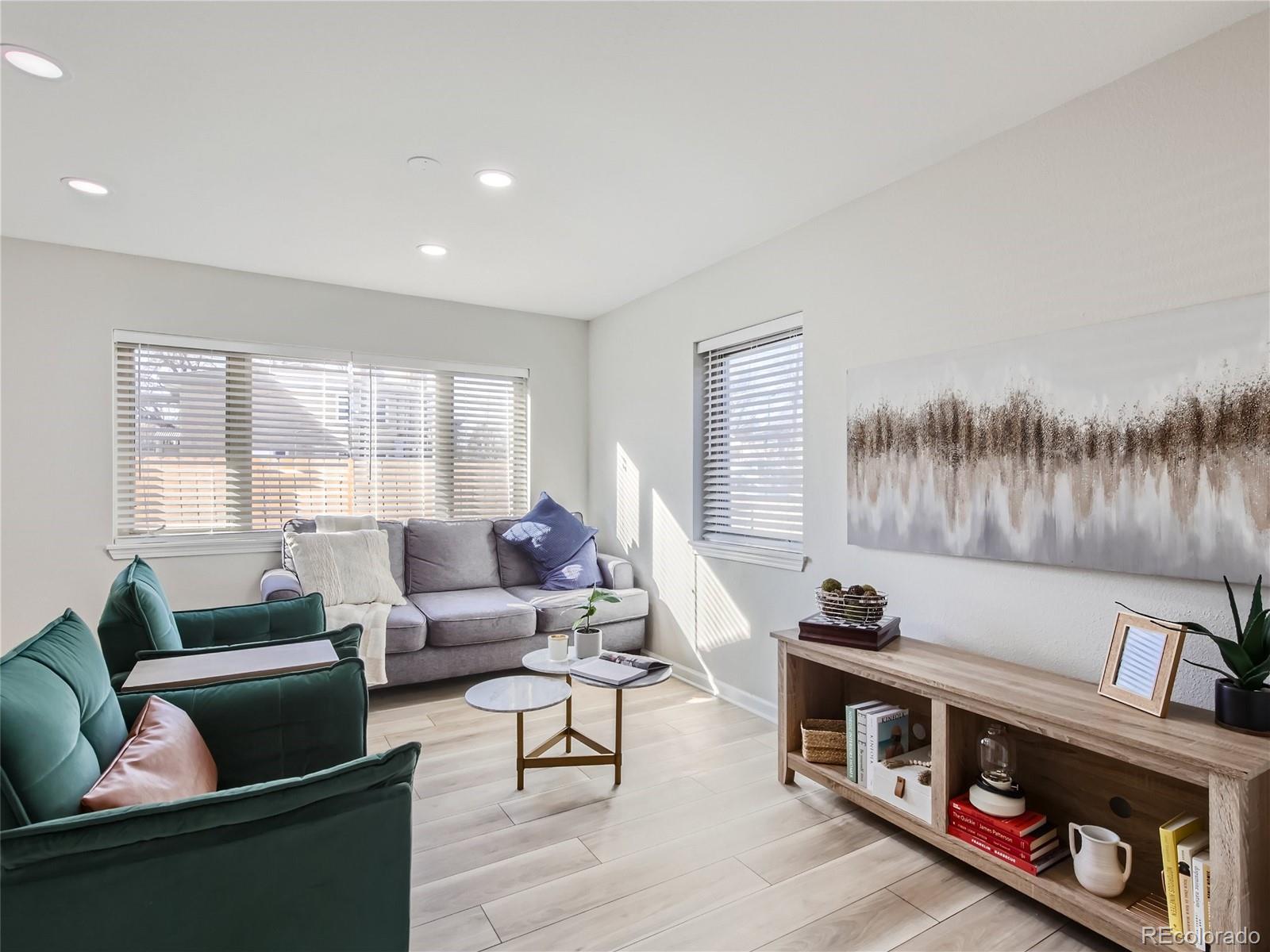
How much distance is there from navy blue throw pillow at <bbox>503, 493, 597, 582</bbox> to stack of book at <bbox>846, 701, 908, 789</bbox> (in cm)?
252

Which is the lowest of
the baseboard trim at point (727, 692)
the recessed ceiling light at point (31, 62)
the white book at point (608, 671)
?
the baseboard trim at point (727, 692)

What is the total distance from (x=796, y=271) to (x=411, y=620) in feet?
9.04

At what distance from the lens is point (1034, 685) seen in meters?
2.11

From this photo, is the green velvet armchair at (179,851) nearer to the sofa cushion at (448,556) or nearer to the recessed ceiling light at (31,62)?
the recessed ceiling light at (31,62)

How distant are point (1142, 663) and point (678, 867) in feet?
4.93

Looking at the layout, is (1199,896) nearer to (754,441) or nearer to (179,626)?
(754,441)

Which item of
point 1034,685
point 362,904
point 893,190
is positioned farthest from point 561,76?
point 1034,685

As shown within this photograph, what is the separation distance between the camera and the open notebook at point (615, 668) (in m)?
2.65

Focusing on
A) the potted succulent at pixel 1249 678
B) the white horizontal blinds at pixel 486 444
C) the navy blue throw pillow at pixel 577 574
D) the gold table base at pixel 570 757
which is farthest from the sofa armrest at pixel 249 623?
the potted succulent at pixel 1249 678

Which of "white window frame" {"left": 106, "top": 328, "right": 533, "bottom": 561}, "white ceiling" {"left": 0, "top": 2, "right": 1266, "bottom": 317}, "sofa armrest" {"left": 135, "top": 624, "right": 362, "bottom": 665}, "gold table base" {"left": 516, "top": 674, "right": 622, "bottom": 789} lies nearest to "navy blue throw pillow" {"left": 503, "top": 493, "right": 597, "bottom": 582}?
"white window frame" {"left": 106, "top": 328, "right": 533, "bottom": 561}

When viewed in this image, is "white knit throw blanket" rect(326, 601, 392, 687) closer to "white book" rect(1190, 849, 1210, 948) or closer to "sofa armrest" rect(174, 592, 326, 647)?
"sofa armrest" rect(174, 592, 326, 647)

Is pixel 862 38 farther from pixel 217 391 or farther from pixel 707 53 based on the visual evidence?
pixel 217 391

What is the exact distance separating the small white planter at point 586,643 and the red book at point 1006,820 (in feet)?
4.69

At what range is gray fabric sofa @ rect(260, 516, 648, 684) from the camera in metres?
3.82
